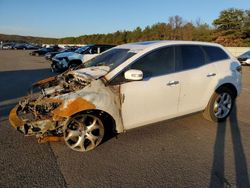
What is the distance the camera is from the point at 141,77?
4.05m

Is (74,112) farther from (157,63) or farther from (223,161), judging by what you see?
(223,161)

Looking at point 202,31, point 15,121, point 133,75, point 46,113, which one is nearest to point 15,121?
point 15,121

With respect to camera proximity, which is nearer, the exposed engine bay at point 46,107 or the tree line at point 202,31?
the exposed engine bay at point 46,107

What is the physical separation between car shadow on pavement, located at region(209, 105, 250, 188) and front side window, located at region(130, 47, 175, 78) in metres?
1.55

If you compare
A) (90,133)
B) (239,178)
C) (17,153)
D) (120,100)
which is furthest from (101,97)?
(239,178)

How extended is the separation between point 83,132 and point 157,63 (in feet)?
5.67

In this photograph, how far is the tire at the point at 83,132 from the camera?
3.95m

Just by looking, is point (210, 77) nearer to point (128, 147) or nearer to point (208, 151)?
point (208, 151)

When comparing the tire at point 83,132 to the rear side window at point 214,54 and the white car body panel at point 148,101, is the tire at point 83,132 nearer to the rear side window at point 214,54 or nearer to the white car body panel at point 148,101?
the white car body panel at point 148,101

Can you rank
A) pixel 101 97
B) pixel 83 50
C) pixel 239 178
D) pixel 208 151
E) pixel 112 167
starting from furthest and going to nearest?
pixel 83 50
pixel 208 151
pixel 101 97
pixel 112 167
pixel 239 178

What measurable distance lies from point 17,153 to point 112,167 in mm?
1523

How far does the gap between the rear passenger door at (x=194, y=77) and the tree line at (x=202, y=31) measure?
39955mm

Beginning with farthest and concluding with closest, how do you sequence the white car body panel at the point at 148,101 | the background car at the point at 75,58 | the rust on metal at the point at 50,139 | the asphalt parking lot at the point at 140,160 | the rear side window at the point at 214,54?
the background car at the point at 75,58 < the rear side window at the point at 214,54 < the white car body panel at the point at 148,101 < the rust on metal at the point at 50,139 < the asphalt parking lot at the point at 140,160

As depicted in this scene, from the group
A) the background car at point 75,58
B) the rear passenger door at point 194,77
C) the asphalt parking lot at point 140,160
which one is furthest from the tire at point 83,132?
the background car at point 75,58
